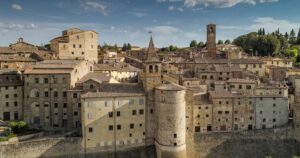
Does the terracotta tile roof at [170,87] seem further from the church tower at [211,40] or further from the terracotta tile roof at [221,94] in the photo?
the church tower at [211,40]

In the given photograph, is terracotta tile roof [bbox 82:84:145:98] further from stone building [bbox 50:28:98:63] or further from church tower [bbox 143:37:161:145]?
stone building [bbox 50:28:98:63]

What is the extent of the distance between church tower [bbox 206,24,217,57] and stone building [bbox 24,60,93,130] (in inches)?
1823

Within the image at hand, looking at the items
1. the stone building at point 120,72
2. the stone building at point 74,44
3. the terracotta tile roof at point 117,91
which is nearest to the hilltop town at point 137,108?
the terracotta tile roof at point 117,91

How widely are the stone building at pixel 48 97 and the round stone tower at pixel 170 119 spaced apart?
12.8 m

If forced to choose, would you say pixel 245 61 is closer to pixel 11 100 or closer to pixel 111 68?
pixel 111 68

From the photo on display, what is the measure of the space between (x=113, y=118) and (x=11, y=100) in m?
16.3

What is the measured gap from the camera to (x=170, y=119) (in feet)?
122

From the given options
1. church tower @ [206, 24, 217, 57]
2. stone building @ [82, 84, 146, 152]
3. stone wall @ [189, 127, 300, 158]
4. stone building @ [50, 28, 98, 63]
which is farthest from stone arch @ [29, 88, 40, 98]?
church tower @ [206, 24, 217, 57]

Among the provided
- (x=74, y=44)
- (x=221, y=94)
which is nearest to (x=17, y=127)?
(x=74, y=44)

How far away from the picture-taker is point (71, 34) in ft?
189

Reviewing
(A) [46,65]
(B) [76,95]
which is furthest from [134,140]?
(A) [46,65]

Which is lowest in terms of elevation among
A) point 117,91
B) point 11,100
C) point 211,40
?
point 11,100

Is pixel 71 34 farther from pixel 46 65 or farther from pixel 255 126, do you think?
pixel 255 126

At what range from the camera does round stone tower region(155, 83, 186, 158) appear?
121 feet
